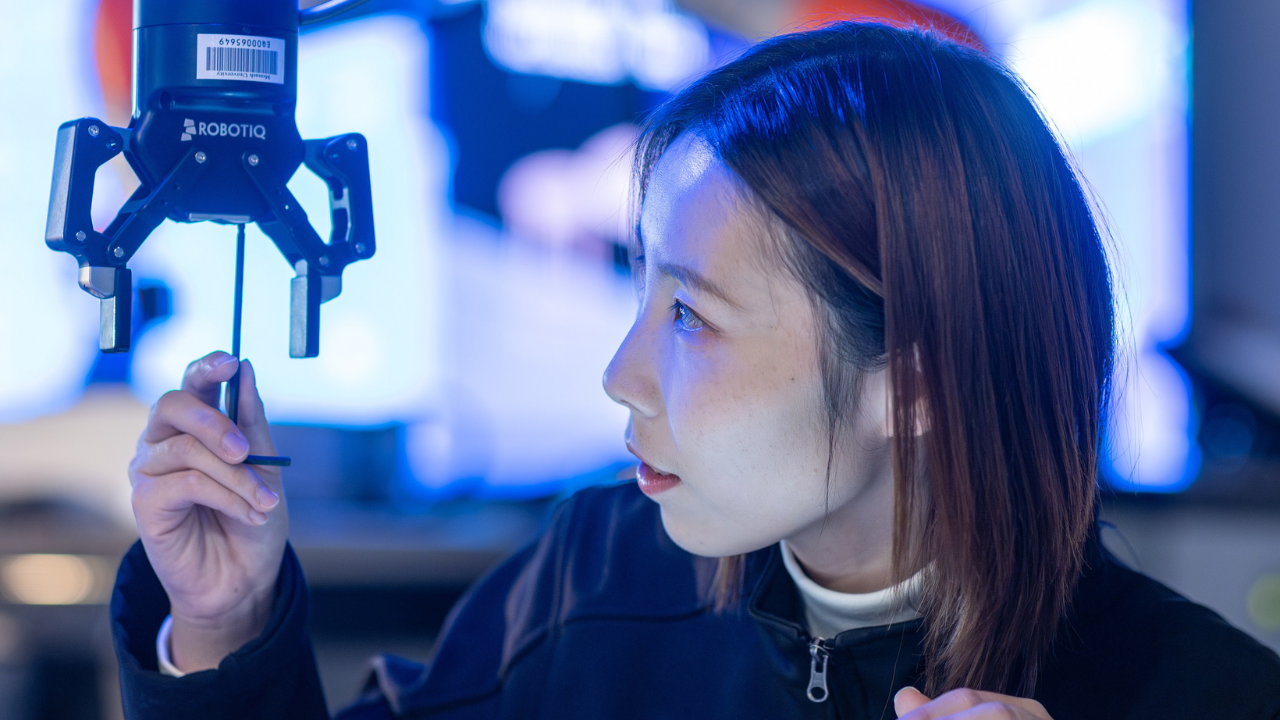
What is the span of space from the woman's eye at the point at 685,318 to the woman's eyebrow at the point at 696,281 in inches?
0.8

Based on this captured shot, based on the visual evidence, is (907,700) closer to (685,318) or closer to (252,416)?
(685,318)

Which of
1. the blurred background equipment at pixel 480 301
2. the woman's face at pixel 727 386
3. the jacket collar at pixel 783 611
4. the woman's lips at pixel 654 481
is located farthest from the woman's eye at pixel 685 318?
the blurred background equipment at pixel 480 301

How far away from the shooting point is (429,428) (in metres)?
1.91

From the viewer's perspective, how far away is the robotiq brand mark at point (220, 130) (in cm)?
64

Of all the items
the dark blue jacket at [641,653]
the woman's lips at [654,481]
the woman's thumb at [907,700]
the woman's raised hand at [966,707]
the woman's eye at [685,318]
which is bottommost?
the dark blue jacket at [641,653]

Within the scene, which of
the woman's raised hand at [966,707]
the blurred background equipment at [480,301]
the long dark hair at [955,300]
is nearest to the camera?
the woman's raised hand at [966,707]

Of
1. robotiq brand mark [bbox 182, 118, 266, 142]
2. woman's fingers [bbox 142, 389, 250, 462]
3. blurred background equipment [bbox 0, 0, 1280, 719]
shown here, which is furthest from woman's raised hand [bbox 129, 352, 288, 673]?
blurred background equipment [bbox 0, 0, 1280, 719]

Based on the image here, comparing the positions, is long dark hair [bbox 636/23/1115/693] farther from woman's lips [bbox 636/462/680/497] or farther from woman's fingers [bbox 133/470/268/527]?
woman's fingers [bbox 133/470/268/527]

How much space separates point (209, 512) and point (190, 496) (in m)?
0.08

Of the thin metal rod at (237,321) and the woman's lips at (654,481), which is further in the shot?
the woman's lips at (654,481)

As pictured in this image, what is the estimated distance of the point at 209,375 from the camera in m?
0.77

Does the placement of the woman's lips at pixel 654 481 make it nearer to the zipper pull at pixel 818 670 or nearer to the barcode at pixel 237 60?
the zipper pull at pixel 818 670

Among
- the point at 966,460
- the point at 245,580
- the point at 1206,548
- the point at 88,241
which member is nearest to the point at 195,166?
the point at 88,241

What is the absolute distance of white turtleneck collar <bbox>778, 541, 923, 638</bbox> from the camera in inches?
32.6
